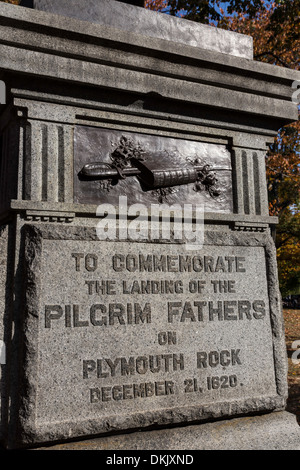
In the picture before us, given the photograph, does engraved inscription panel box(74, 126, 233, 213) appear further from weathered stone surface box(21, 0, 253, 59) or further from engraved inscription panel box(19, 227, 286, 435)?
weathered stone surface box(21, 0, 253, 59)

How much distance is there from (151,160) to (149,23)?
3.77 feet

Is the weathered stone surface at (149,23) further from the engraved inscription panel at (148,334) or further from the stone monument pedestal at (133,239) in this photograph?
the engraved inscription panel at (148,334)

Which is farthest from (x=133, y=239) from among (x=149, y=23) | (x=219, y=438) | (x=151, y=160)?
(x=149, y=23)

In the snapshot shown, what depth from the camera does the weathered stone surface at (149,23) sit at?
3.26m

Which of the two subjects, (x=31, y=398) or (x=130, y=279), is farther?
(x=130, y=279)

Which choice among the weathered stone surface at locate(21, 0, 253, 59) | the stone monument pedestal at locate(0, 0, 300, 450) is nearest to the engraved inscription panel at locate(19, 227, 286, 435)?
the stone monument pedestal at locate(0, 0, 300, 450)

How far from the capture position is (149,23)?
3.53 m

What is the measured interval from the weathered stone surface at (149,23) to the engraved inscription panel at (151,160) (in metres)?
0.84

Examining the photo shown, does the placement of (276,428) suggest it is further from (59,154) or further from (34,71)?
(34,71)

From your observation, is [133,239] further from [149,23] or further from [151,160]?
[149,23]

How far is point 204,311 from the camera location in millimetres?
3408
